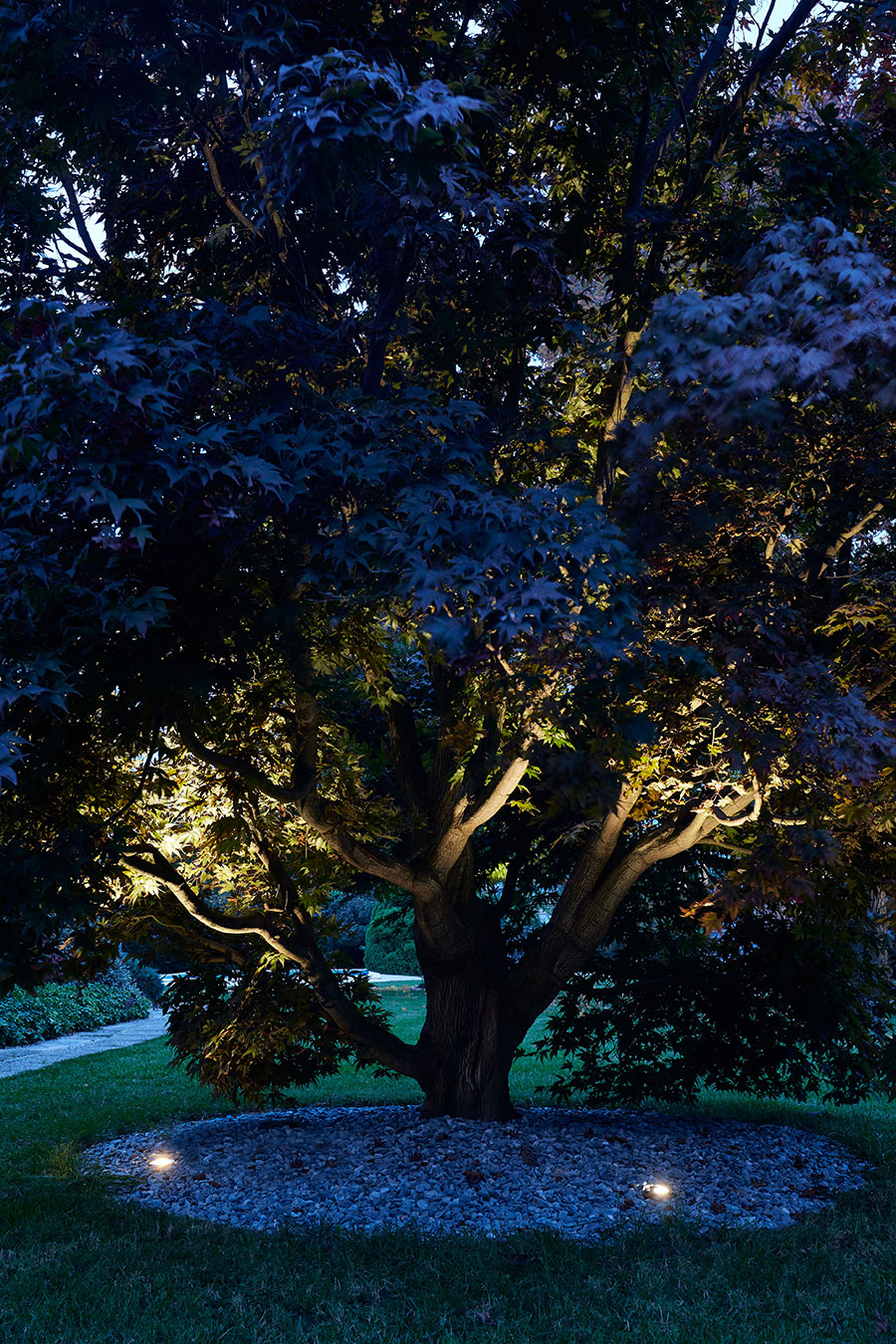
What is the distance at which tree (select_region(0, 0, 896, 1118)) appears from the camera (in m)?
4.00

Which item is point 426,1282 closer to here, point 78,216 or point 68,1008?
point 78,216

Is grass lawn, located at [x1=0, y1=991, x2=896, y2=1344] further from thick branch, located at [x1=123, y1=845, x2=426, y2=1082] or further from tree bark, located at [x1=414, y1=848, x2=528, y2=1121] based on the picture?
tree bark, located at [x1=414, y1=848, x2=528, y2=1121]

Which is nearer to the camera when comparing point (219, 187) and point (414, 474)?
point (414, 474)

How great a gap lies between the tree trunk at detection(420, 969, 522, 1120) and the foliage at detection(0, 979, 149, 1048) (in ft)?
28.5

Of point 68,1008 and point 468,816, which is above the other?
point 468,816

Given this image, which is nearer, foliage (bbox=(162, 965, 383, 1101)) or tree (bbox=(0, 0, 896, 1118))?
tree (bbox=(0, 0, 896, 1118))

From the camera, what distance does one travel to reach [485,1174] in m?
6.25

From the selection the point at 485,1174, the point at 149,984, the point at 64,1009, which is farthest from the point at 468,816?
the point at 149,984

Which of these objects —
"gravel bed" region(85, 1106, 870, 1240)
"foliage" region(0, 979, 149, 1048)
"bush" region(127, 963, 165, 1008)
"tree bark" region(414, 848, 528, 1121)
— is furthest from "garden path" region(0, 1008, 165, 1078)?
"tree bark" region(414, 848, 528, 1121)

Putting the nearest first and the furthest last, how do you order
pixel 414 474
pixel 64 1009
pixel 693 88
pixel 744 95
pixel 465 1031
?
pixel 414 474 → pixel 744 95 → pixel 693 88 → pixel 465 1031 → pixel 64 1009

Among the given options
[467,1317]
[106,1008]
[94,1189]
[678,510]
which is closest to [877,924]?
[678,510]

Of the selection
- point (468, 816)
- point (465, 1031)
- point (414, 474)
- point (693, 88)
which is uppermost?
point (693, 88)

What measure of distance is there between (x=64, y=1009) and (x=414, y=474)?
14.6 meters

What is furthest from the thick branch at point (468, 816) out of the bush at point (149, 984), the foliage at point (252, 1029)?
the bush at point (149, 984)
